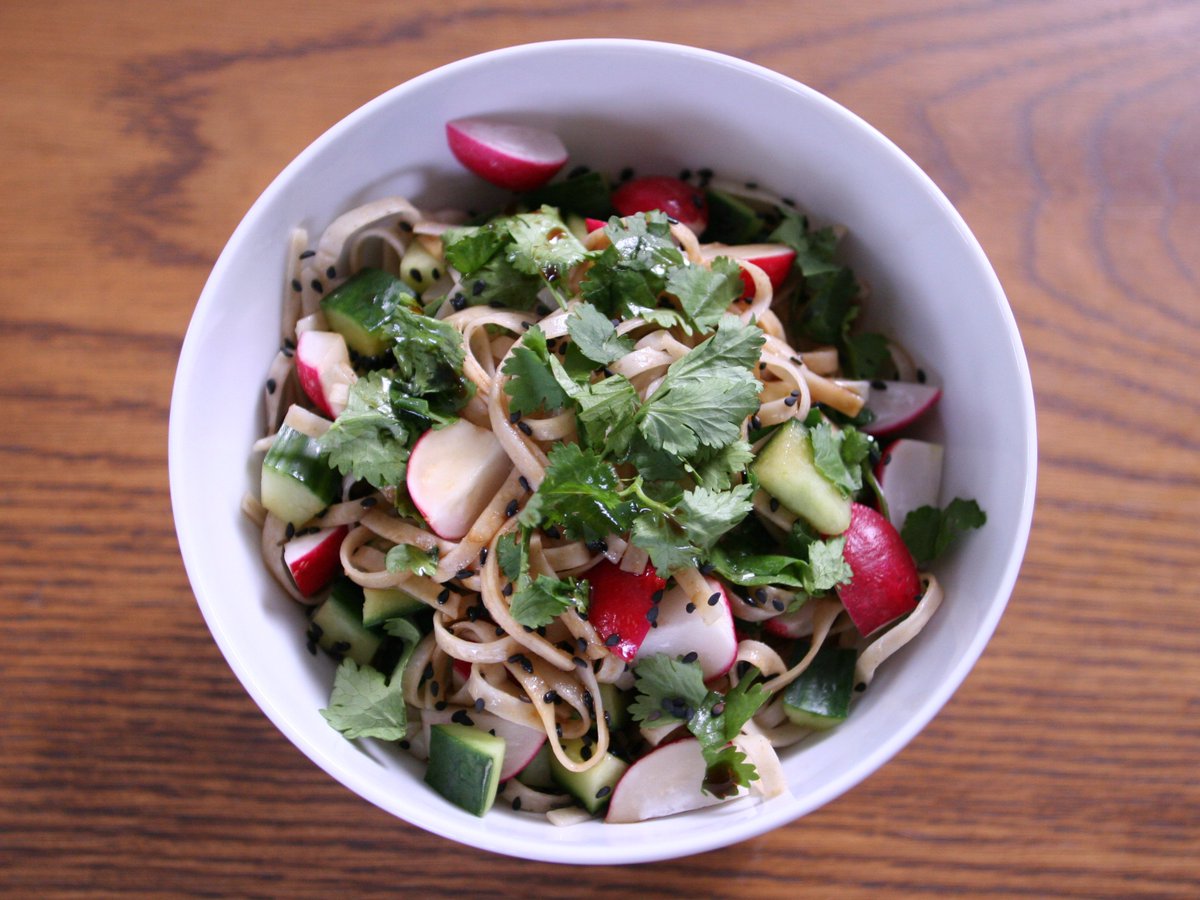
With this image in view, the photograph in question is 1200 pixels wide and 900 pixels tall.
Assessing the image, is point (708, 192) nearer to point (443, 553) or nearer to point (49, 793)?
point (443, 553)

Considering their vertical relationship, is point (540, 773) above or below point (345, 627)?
below

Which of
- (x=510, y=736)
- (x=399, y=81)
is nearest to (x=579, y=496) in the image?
(x=510, y=736)

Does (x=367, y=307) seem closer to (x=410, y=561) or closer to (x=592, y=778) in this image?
(x=410, y=561)

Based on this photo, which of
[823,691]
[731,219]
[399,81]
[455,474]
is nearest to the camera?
[455,474]

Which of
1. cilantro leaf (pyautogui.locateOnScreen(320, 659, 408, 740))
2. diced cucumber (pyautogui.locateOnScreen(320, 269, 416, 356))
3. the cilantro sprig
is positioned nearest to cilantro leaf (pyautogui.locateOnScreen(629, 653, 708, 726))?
the cilantro sprig

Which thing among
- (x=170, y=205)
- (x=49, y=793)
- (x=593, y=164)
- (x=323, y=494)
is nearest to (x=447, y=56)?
(x=593, y=164)

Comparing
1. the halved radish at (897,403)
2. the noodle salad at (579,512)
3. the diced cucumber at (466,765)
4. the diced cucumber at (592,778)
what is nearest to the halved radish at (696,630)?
the noodle salad at (579,512)

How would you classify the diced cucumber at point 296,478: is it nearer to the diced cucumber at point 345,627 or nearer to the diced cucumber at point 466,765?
the diced cucumber at point 345,627

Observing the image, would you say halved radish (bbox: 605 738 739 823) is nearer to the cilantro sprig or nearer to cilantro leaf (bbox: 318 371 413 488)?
the cilantro sprig
